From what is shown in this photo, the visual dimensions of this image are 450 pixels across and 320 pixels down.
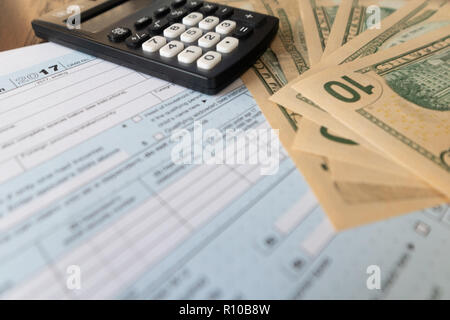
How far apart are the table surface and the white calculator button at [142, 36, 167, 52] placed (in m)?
0.16

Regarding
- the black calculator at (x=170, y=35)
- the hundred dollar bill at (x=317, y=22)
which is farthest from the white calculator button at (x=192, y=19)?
the hundred dollar bill at (x=317, y=22)

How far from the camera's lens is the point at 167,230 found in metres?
0.21

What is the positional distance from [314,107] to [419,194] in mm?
107

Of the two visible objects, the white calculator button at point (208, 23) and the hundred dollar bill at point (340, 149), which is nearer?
the hundred dollar bill at point (340, 149)

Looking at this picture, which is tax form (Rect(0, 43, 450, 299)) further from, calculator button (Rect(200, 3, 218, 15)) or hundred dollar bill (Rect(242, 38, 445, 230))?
calculator button (Rect(200, 3, 218, 15))

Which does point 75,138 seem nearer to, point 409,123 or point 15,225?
point 15,225

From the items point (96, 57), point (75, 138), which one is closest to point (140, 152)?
point (75, 138)

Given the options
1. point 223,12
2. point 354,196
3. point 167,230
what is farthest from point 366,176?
point 223,12

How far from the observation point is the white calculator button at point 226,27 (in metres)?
0.35

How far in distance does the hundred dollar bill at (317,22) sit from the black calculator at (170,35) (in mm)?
47

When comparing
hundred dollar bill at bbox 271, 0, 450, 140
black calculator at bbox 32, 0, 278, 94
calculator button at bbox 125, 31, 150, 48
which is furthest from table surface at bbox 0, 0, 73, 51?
hundred dollar bill at bbox 271, 0, 450, 140

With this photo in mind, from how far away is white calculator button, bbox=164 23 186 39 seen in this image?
0.34 metres

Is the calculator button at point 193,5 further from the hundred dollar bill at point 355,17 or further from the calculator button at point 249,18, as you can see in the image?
the hundred dollar bill at point 355,17

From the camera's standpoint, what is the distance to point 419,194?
227 mm
